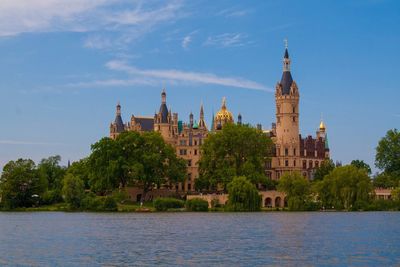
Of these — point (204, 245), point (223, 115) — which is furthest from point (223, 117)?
point (204, 245)

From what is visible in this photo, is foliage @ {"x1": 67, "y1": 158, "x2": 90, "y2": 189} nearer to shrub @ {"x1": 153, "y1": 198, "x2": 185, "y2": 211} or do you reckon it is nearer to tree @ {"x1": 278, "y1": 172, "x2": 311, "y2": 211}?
shrub @ {"x1": 153, "y1": 198, "x2": 185, "y2": 211}

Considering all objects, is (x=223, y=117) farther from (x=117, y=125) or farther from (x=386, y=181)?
(x=386, y=181)

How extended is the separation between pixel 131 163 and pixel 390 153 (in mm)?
44661

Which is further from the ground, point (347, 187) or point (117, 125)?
point (117, 125)

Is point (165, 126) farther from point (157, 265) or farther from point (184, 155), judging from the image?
point (157, 265)

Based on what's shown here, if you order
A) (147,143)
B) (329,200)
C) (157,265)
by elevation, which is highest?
(147,143)

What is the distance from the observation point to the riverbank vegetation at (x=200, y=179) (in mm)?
111875

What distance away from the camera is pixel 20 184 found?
12912cm

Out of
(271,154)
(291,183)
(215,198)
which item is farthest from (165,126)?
(291,183)

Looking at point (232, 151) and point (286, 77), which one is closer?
point (232, 151)

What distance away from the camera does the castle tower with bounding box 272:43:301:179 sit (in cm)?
15825

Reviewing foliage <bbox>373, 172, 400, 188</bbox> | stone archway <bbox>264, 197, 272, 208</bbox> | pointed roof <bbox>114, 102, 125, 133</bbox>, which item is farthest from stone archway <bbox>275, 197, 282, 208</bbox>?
pointed roof <bbox>114, 102, 125, 133</bbox>

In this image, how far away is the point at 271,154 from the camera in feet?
521

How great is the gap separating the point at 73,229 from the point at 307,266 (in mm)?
33478
